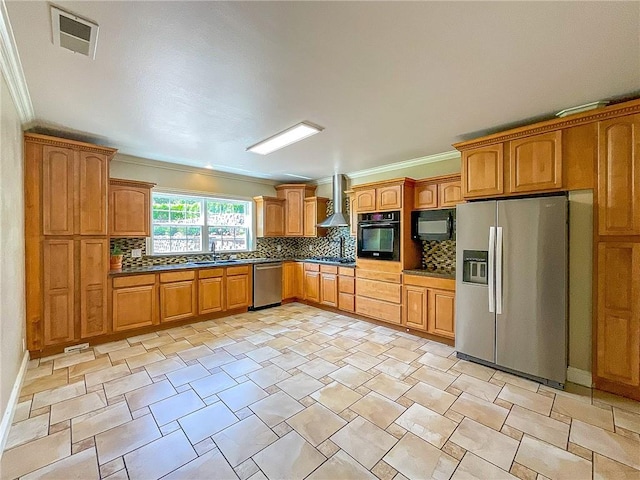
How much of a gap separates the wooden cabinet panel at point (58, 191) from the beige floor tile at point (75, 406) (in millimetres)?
1960

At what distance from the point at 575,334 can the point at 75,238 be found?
553cm

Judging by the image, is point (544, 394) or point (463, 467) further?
point (544, 394)

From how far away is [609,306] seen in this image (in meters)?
2.54

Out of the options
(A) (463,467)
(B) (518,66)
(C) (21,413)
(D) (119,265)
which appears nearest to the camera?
(A) (463,467)

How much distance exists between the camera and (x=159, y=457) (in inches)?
70.1

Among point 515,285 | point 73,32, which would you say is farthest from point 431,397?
point 73,32

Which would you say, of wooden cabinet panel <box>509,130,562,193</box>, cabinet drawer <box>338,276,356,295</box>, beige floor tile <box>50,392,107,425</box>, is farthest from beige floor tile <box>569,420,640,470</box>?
beige floor tile <box>50,392,107,425</box>

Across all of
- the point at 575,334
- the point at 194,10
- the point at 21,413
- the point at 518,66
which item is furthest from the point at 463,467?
the point at 21,413

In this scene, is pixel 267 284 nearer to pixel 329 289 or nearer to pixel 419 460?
pixel 329 289

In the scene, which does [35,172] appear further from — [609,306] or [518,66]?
[609,306]

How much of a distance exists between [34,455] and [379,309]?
380 cm

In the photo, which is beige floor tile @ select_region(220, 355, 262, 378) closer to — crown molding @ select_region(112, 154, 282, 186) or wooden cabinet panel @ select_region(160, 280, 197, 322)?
wooden cabinet panel @ select_region(160, 280, 197, 322)

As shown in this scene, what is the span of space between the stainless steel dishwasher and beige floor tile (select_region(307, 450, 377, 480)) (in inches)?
146

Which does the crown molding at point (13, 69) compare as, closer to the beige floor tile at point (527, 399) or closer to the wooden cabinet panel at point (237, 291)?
the wooden cabinet panel at point (237, 291)
